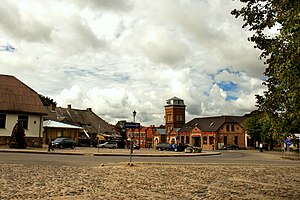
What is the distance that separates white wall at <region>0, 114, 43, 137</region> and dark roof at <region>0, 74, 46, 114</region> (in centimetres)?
75

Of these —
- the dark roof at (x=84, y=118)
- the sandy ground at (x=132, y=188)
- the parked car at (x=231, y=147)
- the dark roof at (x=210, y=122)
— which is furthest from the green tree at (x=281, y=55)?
the dark roof at (x=210, y=122)

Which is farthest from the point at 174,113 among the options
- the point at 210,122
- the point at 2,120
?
the point at 2,120

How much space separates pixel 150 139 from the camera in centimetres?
11306

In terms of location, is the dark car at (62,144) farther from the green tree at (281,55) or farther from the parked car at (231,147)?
the parked car at (231,147)

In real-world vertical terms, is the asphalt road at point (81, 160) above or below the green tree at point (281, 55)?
below

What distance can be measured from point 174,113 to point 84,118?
3420 centimetres

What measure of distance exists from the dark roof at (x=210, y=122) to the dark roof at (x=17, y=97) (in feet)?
164

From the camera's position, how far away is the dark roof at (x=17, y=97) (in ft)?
137

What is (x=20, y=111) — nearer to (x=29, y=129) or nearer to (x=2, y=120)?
(x=2, y=120)

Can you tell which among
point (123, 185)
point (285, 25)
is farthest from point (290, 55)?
point (123, 185)

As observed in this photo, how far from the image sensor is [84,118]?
78.2 metres

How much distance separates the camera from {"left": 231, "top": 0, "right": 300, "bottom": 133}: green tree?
783 centimetres

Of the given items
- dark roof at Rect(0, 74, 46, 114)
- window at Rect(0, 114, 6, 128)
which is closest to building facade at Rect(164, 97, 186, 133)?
dark roof at Rect(0, 74, 46, 114)

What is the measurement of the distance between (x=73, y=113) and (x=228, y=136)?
36.2 meters
